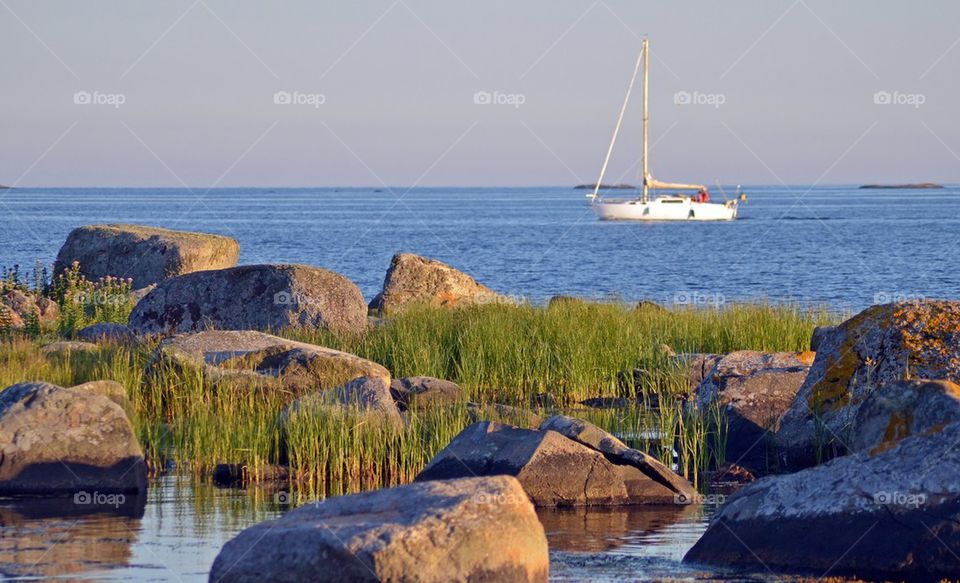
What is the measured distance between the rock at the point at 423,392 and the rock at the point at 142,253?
1159cm

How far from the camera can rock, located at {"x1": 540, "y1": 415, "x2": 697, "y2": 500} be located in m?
11.1

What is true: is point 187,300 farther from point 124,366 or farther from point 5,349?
point 124,366

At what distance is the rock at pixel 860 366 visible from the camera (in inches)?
449

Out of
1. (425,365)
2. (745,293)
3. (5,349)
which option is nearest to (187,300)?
(5,349)

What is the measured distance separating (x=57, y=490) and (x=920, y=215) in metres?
123

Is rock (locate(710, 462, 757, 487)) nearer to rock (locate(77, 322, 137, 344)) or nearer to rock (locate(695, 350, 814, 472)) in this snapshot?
rock (locate(695, 350, 814, 472))

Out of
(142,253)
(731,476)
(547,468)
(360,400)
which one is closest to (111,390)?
(360,400)

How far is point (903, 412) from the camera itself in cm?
949

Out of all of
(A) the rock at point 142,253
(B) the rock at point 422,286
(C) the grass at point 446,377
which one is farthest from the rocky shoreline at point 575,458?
(A) the rock at point 142,253

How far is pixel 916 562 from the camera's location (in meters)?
8.38

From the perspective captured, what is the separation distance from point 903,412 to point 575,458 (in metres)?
2.72

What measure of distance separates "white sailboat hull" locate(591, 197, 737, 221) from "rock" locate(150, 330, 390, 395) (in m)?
89.9

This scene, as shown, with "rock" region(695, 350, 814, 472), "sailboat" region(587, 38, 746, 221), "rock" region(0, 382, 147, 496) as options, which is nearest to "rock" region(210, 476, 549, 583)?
"rock" region(0, 382, 147, 496)

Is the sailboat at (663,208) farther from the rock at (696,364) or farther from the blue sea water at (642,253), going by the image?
the rock at (696,364)
